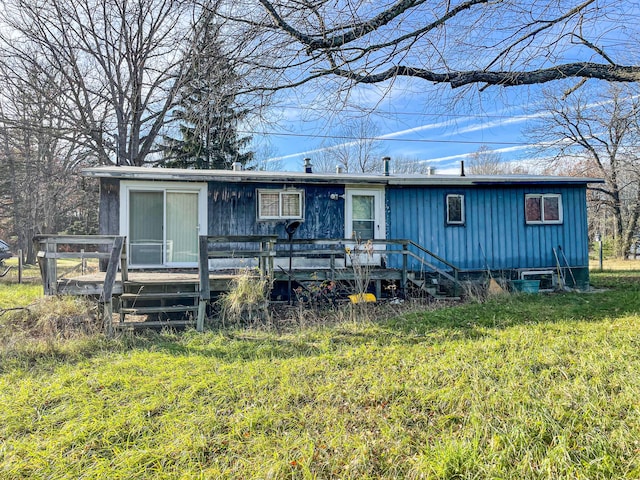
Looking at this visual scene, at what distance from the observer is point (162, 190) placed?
8.41 metres

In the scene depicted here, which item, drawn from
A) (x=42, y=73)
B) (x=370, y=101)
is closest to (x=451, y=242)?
(x=370, y=101)

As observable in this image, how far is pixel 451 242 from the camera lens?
967 centimetres

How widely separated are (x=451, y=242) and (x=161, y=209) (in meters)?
7.33

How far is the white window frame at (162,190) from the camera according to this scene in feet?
26.9

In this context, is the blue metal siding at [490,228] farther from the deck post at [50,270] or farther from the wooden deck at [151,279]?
the deck post at [50,270]

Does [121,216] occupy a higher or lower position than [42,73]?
lower

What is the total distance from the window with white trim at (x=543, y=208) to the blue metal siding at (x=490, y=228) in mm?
119

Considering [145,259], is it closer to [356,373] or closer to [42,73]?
[356,373]

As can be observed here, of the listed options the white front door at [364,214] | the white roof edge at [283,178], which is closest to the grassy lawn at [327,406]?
the white roof edge at [283,178]

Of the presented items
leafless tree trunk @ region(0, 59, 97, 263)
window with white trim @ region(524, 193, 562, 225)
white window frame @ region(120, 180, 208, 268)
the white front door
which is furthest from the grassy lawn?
leafless tree trunk @ region(0, 59, 97, 263)

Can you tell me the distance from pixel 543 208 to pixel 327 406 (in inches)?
374

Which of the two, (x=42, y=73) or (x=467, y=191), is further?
(x=42, y=73)

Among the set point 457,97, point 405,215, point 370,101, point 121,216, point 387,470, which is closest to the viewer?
point 387,470

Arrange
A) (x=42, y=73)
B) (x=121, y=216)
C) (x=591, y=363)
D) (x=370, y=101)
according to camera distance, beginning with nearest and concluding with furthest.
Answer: (x=591, y=363) < (x=370, y=101) < (x=121, y=216) < (x=42, y=73)
